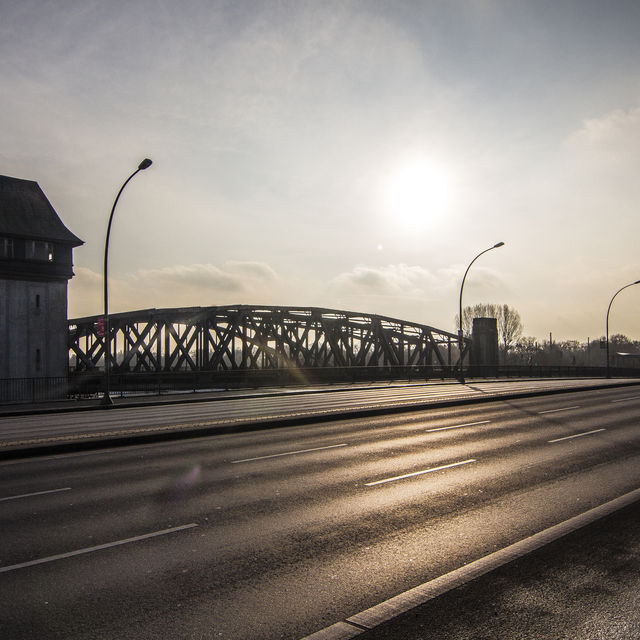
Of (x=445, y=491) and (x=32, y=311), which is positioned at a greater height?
(x=32, y=311)

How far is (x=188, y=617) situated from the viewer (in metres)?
4.35

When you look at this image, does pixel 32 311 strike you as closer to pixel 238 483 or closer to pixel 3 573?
pixel 238 483

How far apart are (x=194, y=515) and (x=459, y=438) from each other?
8474 millimetres

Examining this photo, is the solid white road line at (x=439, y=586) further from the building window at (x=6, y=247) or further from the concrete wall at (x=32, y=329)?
the building window at (x=6, y=247)

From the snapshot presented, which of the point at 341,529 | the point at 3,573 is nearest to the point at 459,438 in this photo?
the point at 341,529

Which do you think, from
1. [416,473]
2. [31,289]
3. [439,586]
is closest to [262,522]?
[439,586]

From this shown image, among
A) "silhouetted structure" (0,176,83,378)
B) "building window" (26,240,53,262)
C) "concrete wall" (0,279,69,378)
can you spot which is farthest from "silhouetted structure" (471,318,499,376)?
"building window" (26,240,53,262)

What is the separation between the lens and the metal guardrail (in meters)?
33.1

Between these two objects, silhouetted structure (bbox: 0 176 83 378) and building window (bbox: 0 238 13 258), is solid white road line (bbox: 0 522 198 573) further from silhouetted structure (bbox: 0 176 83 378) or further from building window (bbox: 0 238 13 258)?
building window (bbox: 0 238 13 258)

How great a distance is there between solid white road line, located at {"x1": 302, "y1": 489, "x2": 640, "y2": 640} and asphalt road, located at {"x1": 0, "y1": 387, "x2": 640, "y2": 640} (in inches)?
10.2

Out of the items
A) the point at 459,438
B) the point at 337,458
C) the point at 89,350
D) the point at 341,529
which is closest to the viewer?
the point at 341,529

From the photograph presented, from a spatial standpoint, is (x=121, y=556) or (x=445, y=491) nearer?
(x=121, y=556)

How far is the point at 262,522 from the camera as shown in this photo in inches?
271

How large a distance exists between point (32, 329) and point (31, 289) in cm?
287
